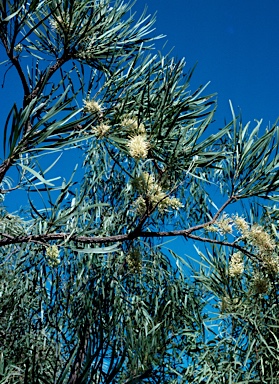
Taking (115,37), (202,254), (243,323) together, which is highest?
(115,37)

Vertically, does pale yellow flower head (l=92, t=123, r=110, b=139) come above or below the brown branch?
above

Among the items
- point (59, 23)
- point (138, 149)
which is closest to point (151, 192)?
point (138, 149)

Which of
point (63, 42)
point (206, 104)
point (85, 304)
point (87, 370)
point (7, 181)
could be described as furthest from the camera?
point (7, 181)

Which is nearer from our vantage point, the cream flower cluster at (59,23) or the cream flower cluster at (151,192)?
the cream flower cluster at (151,192)

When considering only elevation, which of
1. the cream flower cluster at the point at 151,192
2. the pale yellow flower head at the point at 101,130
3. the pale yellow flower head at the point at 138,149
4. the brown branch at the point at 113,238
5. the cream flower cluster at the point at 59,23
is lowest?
the brown branch at the point at 113,238

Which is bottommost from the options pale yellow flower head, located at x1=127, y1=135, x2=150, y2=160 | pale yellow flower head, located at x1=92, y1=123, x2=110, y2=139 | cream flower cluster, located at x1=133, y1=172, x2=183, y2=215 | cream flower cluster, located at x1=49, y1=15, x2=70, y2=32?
cream flower cluster, located at x1=133, y1=172, x2=183, y2=215

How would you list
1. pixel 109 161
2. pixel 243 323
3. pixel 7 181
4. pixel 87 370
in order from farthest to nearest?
1. pixel 7 181
2. pixel 109 161
3. pixel 243 323
4. pixel 87 370

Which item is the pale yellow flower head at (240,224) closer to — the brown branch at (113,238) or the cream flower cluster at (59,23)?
the brown branch at (113,238)

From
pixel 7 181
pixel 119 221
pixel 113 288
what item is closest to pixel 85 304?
pixel 113 288

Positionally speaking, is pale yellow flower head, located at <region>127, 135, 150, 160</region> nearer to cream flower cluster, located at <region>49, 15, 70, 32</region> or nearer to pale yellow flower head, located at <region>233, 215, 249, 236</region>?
pale yellow flower head, located at <region>233, 215, 249, 236</region>

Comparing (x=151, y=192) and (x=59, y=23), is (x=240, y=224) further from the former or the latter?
(x=59, y=23)

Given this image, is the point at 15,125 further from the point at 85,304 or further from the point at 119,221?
the point at 119,221

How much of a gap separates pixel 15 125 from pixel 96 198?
849 mm

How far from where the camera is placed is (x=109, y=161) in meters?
1.34
